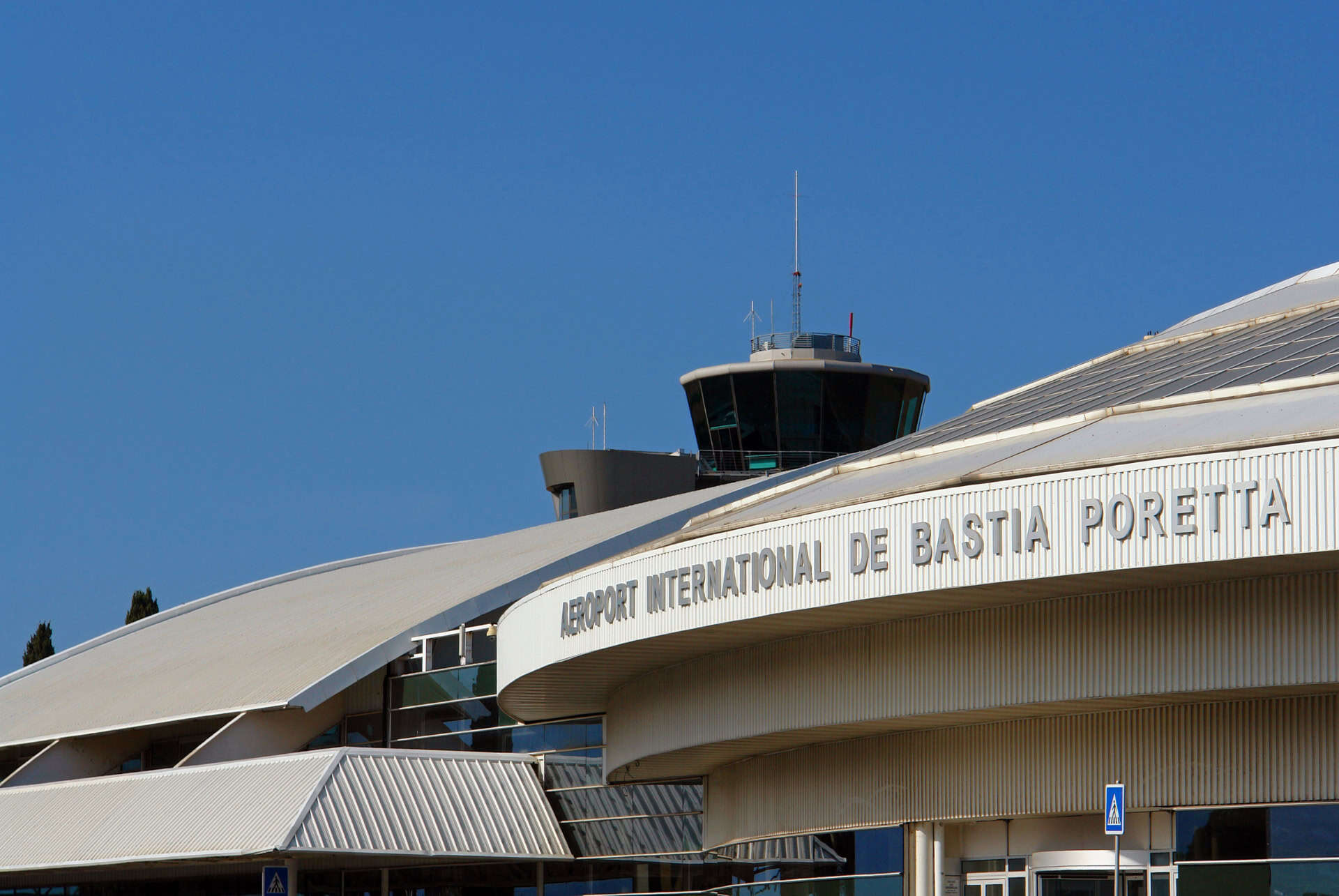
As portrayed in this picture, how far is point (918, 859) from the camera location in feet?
83.9

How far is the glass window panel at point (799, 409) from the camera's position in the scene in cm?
6794

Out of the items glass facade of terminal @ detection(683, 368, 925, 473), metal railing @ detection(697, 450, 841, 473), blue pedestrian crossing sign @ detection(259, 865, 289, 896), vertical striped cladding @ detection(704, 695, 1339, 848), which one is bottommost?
blue pedestrian crossing sign @ detection(259, 865, 289, 896)

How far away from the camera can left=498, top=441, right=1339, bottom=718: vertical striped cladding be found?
1914cm

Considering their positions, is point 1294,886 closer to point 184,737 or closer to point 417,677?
point 417,677

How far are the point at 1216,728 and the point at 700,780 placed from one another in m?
12.1

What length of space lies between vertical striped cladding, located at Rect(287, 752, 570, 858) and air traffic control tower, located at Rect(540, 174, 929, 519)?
31.0m

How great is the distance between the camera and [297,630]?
43.5m

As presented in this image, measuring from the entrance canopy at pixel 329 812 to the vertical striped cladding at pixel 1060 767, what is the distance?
7.57 metres

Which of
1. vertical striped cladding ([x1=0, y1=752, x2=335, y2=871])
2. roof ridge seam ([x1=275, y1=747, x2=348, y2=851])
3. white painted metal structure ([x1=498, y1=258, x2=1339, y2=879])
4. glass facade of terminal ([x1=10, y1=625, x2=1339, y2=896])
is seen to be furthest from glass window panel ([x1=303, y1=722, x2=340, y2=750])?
white painted metal structure ([x1=498, y1=258, x2=1339, y2=879])

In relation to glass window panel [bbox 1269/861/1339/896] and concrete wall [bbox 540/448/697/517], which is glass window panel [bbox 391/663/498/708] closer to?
glass window panel [bbox 1269/861/1339/896]

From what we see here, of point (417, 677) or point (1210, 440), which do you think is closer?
point (1210, 440)

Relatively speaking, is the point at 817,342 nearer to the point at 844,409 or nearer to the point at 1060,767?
the point at 844,409

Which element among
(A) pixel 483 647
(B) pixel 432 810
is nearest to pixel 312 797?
(B) pixel 432 810

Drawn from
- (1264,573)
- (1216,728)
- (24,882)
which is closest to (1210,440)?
(1264,573)
